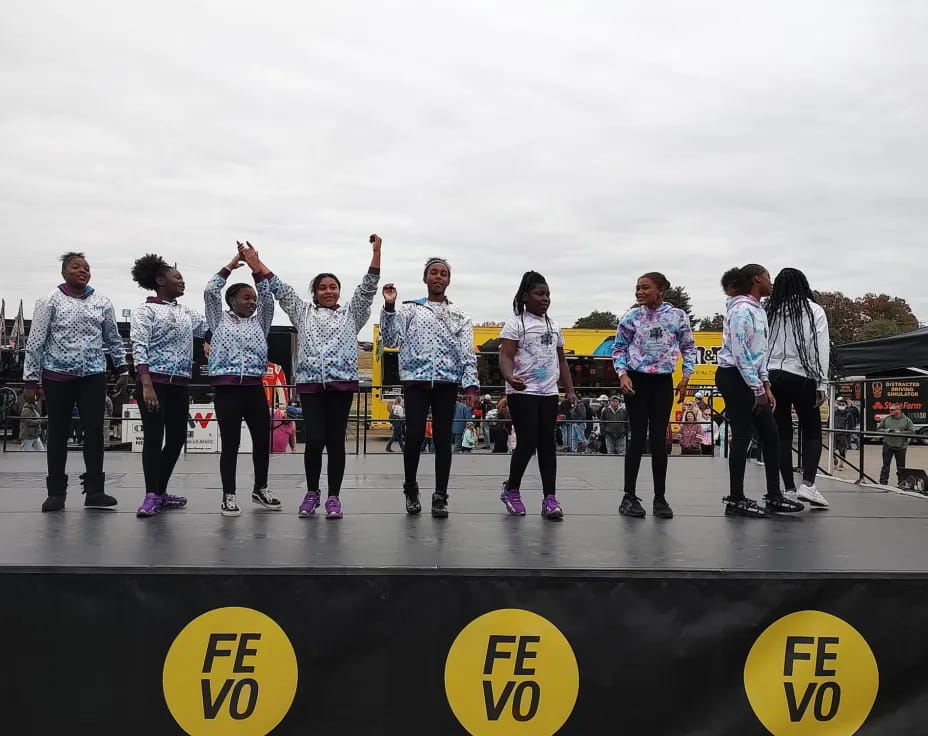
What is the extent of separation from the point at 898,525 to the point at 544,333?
2.40 m

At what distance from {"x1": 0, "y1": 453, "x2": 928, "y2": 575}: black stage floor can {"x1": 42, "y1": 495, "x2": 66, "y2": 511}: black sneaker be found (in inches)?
3.5

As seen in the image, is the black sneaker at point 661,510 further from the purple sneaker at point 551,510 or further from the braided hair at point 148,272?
the braided hair at point 148,272

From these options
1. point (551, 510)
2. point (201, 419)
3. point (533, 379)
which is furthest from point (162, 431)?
point (201, 419)

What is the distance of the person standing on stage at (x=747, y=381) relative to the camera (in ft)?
16.4

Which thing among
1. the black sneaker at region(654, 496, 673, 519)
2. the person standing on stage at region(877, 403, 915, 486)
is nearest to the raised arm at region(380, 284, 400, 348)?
the black sneaker at region(654, 496, 673, 519)

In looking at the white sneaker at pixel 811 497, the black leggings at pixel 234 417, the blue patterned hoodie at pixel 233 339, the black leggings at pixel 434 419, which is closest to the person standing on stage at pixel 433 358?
the black leggings at pixel 434 419

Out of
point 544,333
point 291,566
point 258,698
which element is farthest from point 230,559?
point 544,333

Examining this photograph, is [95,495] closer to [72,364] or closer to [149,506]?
[149,506]

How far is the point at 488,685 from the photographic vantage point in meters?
3.23

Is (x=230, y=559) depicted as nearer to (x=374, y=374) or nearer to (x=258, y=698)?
(x=258, y=698)

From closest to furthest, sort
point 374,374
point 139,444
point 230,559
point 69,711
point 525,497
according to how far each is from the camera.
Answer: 1. point 69,711
2. point 230,559
3. point 525,497
4. point 139,444
5. point 374,374

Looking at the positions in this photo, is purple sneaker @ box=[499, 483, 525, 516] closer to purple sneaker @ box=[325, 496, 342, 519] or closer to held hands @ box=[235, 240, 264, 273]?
purple sneaker @ box=[325, 496, 342, 519]

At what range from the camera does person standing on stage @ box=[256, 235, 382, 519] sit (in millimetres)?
4848

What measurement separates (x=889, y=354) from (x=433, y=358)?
746cm
